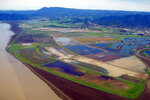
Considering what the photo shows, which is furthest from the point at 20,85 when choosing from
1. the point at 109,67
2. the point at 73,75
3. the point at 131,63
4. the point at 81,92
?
the point at 131,63

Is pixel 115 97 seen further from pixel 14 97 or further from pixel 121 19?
pixel 121 19

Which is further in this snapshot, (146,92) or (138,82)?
(138,82)

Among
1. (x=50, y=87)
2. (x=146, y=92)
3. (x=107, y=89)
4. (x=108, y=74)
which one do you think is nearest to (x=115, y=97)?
(x=107, y=89)

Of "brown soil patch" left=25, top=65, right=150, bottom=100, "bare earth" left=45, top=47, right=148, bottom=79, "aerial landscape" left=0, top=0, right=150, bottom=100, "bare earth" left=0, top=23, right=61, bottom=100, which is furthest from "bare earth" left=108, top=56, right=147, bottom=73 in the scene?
"bare earth" left=0, top=23, right=61, bottom=100

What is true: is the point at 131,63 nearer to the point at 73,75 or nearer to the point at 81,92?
the point at 73,75

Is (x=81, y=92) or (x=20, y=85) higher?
(x=81, y=92)

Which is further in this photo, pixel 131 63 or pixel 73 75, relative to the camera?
pixel 131 63

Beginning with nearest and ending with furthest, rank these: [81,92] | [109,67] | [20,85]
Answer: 1. [81,92]
2. [20,85]
3. [109,67]

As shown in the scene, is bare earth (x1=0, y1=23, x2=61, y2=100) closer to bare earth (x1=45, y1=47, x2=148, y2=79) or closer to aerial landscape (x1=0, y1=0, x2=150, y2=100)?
aerial landscape (x1=0, y1=0, x2=150, y2=100)
